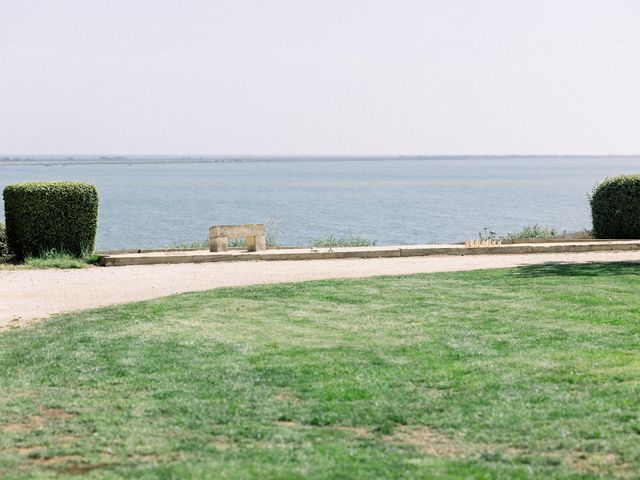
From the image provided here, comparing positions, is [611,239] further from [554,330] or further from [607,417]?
[607,417]

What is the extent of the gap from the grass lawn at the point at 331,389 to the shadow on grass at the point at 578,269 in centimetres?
243

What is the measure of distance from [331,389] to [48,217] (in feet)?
40.7

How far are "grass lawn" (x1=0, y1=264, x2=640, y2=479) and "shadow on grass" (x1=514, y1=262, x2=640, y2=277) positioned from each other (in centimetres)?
243

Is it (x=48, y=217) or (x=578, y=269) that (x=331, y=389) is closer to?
(x=578, y=269)

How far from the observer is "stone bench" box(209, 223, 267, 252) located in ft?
66.2

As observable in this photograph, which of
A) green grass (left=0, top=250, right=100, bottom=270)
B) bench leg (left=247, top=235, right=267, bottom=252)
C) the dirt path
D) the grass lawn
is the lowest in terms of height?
the grass lawn

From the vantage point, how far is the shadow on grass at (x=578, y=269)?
15.7 meters

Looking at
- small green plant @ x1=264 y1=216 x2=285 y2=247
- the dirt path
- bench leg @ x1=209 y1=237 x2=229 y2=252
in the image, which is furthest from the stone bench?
small green plant @ x1=264 y1=216 x2=285 y2=247

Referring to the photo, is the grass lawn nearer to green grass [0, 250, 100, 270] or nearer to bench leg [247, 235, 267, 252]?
green grass [0, 250, 100, 270]

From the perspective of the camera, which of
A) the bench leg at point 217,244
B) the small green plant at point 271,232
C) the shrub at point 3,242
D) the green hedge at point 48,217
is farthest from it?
the small green plant at point 271,232

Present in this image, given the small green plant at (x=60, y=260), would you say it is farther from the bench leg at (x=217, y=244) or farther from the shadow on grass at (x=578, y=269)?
the shadow on grass at (x=578, y=269)

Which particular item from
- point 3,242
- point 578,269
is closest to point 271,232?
point 3,242

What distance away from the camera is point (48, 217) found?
19328 millimetres

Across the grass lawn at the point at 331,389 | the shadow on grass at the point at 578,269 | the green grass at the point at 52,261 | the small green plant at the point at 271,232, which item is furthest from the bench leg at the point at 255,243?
the grass lawn at the point at 331,389
